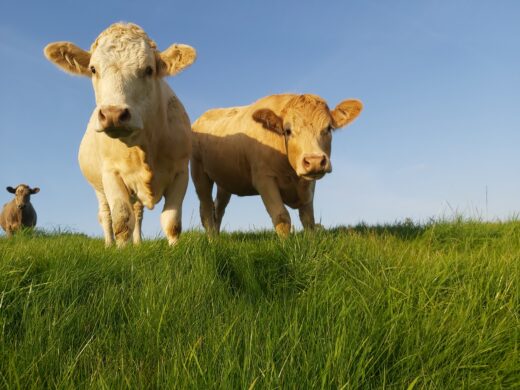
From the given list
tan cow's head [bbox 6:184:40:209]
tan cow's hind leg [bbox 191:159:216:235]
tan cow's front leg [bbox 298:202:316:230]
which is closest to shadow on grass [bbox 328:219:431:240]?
tan cow's front leg [bbox 298:202:316:230]

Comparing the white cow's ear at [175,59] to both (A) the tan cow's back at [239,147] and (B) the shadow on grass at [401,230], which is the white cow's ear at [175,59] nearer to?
(A) the tan cow's back at [239,147]

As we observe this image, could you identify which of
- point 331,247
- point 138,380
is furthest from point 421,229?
point 138,380

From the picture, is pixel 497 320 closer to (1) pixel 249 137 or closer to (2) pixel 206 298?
(2) pixel 206 298

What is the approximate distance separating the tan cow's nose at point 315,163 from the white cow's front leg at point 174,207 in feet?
4.79

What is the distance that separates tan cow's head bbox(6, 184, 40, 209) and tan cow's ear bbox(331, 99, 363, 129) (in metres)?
12.3

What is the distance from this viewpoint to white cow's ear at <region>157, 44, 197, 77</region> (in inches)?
218

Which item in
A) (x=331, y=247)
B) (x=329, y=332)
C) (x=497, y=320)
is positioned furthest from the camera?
(x=331, y=247)

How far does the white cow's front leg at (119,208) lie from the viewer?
555 centimetres

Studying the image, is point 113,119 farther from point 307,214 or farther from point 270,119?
point 307,214

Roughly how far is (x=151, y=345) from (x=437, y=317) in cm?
149

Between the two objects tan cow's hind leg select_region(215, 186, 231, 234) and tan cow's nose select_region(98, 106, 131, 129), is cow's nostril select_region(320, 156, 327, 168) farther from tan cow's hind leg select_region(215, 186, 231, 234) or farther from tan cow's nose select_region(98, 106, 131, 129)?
tan cow's hind leg select_region(215, 186, 231, 234)

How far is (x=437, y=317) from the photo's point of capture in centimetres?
269

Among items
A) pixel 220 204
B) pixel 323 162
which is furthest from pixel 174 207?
pixel 220 204

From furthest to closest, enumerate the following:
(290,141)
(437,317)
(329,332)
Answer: (290,141) < (437,317) < (329,332)
